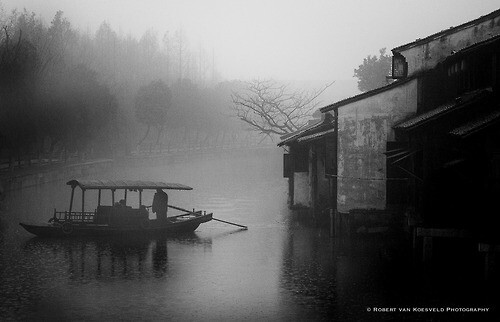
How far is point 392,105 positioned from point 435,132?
5483mm

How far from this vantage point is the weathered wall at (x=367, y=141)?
29422 mm

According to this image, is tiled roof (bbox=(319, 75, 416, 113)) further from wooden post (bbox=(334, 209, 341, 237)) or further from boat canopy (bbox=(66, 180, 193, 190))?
boat canopy (bbox=(66, 180, 193, 190))

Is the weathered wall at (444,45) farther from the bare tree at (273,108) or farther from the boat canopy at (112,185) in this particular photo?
the bare tree at (273,108)

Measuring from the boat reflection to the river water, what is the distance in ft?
0.12

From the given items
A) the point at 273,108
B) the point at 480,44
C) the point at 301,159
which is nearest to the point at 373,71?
the point at 273,108

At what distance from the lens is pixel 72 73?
67.8 metres

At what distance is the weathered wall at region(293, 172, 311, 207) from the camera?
125 feet

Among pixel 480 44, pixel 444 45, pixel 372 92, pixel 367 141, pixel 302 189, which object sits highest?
pixel 444 45

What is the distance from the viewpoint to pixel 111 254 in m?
27.4

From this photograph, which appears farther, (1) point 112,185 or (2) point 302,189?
(2) point 302,189

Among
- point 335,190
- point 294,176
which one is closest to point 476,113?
point 335,190

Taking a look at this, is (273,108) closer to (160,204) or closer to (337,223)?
(160,204)

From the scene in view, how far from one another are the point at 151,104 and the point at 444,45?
61.5 m

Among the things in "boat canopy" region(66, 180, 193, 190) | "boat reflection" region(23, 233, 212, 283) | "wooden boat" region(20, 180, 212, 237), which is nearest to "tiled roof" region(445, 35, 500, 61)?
"boat reflection" region(23, 233, 212, 283)
